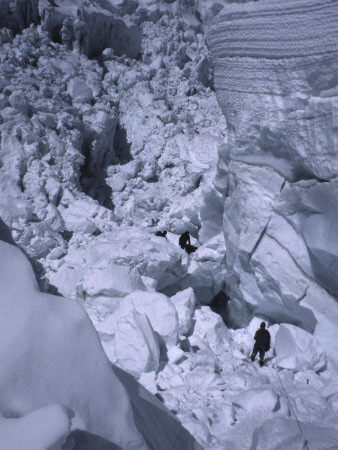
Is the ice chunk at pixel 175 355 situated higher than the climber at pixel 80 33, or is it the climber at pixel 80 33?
the climber at pixel 80 33

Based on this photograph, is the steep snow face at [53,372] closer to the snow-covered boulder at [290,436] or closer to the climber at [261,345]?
the snow-covered boulder at [290,436]

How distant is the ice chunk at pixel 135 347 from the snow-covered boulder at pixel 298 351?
1.36 meters

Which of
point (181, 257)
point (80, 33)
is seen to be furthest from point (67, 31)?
point (181, 257)

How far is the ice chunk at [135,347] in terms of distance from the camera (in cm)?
287

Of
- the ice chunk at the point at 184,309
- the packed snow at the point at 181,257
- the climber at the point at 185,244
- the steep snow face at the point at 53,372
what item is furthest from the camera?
the climber at the point at 185,244

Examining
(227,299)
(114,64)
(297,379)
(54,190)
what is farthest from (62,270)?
(114,64)

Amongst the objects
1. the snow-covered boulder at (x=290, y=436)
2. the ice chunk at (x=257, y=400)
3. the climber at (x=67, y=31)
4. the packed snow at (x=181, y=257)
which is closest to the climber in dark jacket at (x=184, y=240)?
the packed snow at (x=181, y=257)

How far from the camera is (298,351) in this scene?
10.8ft

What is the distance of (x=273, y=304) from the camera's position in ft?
13.0

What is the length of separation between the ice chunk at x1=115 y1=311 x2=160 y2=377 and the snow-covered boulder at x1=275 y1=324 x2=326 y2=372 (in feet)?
4.46

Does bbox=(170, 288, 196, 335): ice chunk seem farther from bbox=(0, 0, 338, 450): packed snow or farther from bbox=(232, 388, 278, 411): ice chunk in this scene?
bbox=(232, 388, 278, 411): ice chunk

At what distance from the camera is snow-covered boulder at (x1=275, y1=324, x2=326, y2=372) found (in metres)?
3.27

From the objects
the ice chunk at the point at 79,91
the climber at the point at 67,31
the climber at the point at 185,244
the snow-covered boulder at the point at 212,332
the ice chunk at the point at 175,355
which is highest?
the climber at the point at 67,31

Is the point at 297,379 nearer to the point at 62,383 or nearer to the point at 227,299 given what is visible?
the point at 227,299
